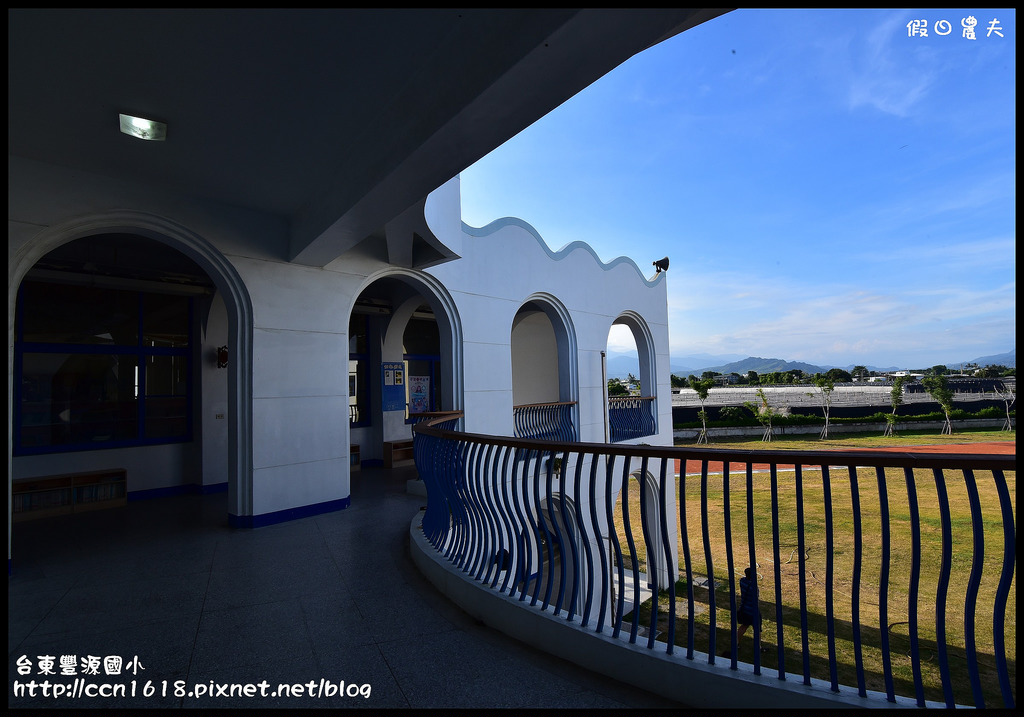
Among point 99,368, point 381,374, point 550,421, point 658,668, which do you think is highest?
point 99,368

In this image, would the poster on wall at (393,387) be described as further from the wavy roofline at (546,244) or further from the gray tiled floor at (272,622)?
the gray tiled floor at (272,622)

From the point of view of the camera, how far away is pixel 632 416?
11.6 metres

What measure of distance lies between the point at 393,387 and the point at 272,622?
6.75 meters

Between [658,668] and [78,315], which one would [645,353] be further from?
[78,315]

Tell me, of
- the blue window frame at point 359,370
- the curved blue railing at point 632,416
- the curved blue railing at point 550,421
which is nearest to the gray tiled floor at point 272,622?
the curved blue railing at point 550,421

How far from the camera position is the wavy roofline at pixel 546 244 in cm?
788

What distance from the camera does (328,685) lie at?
2.35 meters

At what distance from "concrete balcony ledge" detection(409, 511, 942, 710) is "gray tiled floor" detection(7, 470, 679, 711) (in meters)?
0.07

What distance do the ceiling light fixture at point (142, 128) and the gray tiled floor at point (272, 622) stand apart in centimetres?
327

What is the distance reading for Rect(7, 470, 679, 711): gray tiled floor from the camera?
7.45ft

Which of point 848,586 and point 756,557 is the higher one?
point 756,557

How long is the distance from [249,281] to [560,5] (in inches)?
176

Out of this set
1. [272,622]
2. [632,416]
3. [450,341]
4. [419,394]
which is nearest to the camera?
[272,622]

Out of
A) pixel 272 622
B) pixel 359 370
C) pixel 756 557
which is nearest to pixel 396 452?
pixel 359 370
